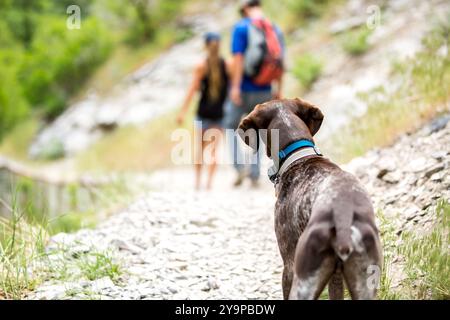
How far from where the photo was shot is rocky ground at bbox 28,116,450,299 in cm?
444

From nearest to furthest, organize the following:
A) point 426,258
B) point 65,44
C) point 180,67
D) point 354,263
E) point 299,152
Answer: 1. point 354,263
2. point 299,152
3. point 426,258
4. point 180,67
5. point 65,44

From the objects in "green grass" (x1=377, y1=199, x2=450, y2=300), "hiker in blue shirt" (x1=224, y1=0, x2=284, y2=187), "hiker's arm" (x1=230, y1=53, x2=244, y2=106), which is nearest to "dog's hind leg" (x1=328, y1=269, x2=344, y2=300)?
"green grass" (x1=377, y1=199, x2=450, y2=300)

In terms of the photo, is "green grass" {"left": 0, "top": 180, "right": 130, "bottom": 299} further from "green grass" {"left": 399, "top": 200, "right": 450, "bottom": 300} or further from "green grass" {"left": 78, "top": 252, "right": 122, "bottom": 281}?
"green grass" {"left": 399, "top": 200, "right": 450, "bottom": 300}

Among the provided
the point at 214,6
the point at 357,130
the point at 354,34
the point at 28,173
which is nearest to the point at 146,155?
the point at 28,173

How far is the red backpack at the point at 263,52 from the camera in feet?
24.8

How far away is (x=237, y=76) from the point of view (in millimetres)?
7734

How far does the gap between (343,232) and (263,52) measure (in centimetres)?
495

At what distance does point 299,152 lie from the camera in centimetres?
370

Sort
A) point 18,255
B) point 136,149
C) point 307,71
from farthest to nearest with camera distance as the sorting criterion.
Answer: point 136,149, point 307,71, point 18,255

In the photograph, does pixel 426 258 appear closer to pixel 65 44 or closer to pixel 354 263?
pixel 354 263

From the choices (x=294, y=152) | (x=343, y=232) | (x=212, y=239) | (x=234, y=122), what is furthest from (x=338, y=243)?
(x=234, y=122)

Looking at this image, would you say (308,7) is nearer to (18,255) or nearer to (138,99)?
(138,99)
